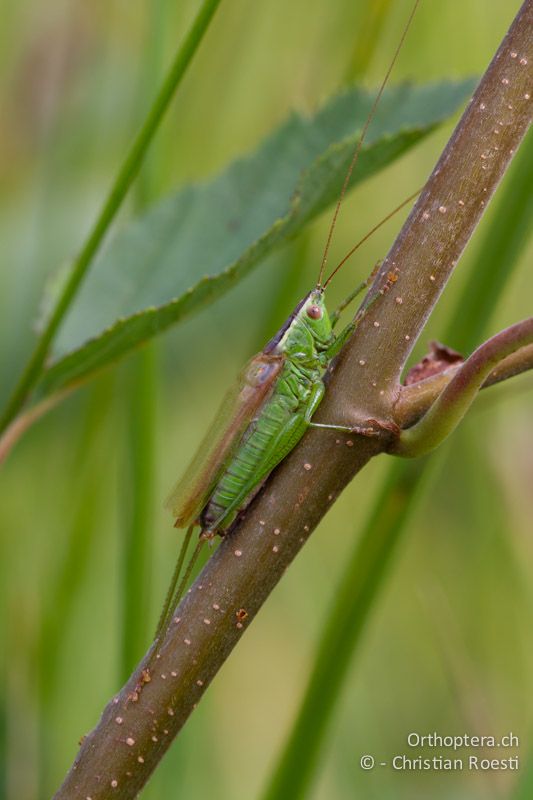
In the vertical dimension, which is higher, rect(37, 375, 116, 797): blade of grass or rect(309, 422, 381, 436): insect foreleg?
rect(309, 422, 381, 436): insect foreleg

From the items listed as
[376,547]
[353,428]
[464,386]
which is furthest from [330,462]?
[376,547]

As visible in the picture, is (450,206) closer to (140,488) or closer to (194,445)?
(140,488)

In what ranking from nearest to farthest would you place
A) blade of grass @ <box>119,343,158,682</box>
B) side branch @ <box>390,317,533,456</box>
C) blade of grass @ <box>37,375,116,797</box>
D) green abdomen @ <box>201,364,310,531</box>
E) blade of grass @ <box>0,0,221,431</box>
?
side branch @ <box>390,317,533,456</box>, blade of grass @ <box>0,0,221,431</box>, green abdomen @ <box>201,364,310,531</box>, blade of grass @ <box>119,343,158,682</box>, blade of grass @ <box>37,375,116,797</box>

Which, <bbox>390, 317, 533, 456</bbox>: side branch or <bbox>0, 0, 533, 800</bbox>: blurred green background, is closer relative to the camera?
<bbox>390, 317, 533, 456</bbox>: side branch

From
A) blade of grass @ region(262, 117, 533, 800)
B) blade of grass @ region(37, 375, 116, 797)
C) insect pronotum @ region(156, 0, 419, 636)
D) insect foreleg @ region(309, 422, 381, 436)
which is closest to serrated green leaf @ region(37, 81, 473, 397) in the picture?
insect pronotum @ region(156, 0, 419, 636)

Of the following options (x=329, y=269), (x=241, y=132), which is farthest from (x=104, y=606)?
(x=241, y=132)

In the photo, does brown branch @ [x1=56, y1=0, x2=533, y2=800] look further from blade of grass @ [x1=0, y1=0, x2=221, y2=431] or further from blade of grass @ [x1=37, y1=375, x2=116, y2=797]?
blade of grass @ [x1=37, y1=375, x2=116, y2=797]

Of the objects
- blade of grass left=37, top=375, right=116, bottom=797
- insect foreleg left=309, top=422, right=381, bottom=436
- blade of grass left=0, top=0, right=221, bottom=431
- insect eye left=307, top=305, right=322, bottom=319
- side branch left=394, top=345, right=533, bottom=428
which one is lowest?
blade of grass left=37, top=375, right=116, bottom=797
